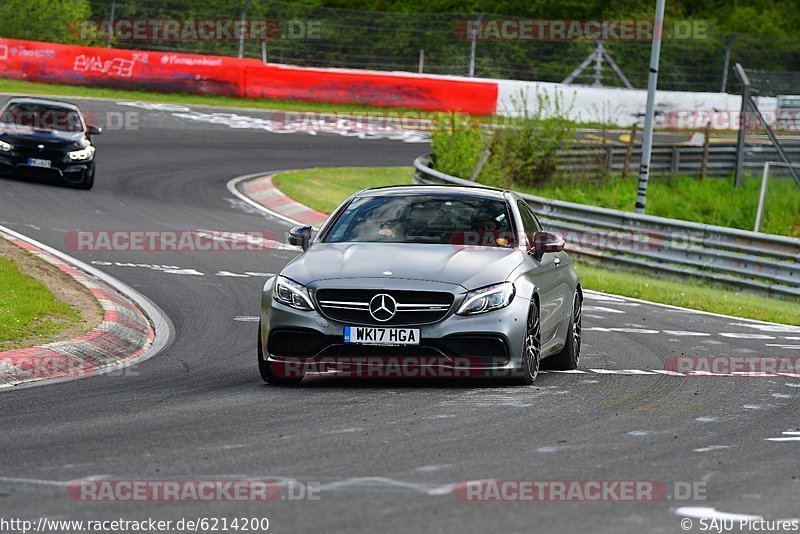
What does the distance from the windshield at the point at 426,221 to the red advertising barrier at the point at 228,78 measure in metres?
29.2

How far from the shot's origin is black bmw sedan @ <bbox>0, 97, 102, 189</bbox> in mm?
24922

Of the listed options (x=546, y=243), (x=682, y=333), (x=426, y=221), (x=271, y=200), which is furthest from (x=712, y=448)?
(x=271, y=200)

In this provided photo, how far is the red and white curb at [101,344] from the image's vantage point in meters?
10.2

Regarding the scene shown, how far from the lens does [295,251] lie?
2059cm

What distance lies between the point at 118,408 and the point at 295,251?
39.0 ft

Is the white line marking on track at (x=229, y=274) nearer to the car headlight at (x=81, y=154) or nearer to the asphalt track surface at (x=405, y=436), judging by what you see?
the asphalt track surface at (x=405, y=436)

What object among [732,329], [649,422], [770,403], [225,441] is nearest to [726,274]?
[732,329]

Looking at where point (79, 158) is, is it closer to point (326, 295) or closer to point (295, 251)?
point (295, 251)

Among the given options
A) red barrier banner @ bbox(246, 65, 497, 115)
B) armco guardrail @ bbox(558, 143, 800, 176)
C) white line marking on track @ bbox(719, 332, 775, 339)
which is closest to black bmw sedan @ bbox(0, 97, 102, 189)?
armco guardrail @ bbox(558, 143, 800, 176)

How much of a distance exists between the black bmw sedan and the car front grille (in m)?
16.4

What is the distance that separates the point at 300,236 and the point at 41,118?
1598cm

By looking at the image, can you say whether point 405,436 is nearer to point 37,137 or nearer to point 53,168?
point 53,168

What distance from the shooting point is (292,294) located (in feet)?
32.5

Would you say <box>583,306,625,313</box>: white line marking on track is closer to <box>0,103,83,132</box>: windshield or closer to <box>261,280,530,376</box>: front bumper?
<box>261,280,530,376</box>: front bumper
